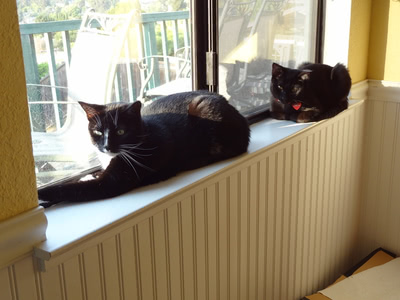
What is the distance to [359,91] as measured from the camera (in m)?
2.10

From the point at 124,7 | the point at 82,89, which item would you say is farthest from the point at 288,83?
the point at 82,89

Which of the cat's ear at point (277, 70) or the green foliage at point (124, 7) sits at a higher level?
the green foliage at point (124, 7)

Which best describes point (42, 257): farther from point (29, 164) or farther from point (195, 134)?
point (195, 134)

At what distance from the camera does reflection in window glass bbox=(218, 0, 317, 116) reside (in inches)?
63.3

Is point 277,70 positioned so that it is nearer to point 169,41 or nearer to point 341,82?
point 341,82

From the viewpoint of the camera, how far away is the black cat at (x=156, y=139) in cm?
109

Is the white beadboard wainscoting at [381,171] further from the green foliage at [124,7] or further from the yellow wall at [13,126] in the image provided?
the yellow wall at [13,126]

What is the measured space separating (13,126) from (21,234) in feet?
0.64

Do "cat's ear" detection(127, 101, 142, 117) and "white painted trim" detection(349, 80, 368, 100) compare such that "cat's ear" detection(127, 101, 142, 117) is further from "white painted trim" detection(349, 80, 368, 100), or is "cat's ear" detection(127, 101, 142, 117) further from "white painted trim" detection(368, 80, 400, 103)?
"white painted trim" detection(368, 80, 400, 103)

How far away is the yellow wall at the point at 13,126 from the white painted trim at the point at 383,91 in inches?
69.4

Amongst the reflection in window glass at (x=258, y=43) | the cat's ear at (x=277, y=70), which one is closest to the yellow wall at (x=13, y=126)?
the reflection in window glass at (x=258, y=43)

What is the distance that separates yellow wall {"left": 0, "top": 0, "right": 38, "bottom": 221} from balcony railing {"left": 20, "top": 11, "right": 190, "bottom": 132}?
0.84 ft

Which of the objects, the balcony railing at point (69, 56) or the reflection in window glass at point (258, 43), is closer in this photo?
the balcony railing at point (69, 56)

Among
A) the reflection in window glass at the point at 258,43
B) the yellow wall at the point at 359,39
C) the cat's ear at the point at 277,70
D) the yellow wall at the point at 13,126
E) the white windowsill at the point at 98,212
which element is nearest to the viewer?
the yellow wall at the point at 13,126
